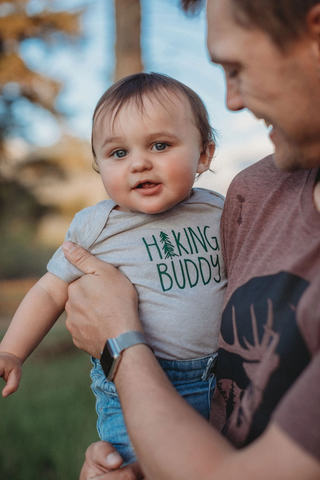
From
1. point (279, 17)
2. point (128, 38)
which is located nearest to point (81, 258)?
point (279, 17)

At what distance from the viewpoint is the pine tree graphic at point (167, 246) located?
70.3 inches

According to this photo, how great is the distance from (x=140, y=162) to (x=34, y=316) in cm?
78

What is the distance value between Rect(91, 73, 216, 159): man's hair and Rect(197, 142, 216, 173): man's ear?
1.1 inches

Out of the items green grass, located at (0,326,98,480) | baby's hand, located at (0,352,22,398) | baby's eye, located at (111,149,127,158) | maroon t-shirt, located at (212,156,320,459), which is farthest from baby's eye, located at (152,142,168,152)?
green grass, located at (0,326,98,480)

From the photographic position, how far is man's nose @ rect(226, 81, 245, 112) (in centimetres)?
136

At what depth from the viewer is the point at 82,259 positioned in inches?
69.5

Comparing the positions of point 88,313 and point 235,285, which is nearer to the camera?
point 235,285

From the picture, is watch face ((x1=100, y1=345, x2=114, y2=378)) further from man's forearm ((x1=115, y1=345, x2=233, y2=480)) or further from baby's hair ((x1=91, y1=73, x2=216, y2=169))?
baby's hair ((x1=91, y1=73, x2=216, y2=169))

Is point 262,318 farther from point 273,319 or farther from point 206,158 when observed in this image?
point 206,158

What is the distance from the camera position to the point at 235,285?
1383 mm

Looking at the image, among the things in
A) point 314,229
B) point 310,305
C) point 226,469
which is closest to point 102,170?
point 314,229

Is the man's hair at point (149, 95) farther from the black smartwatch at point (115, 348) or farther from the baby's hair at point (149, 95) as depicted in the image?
the black smartwatch at point (115, 348)

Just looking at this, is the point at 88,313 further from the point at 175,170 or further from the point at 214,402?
the point at 175,170

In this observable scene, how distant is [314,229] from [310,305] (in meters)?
0.26
